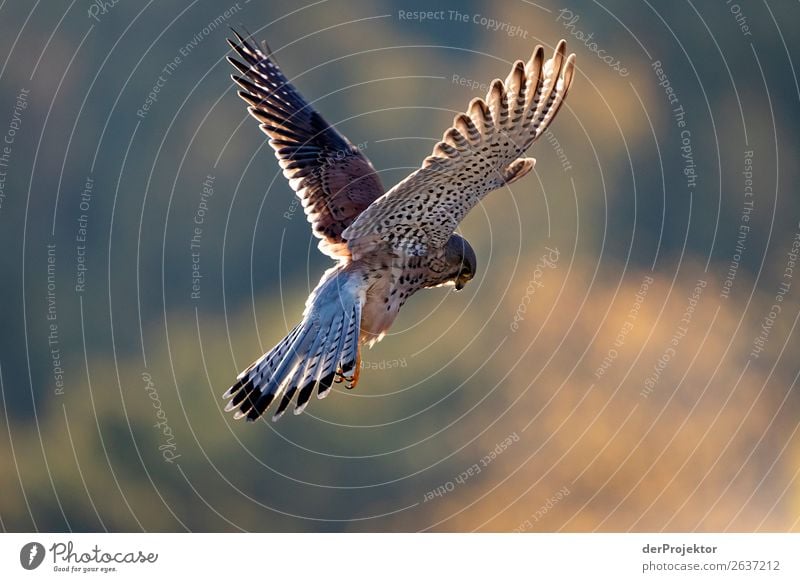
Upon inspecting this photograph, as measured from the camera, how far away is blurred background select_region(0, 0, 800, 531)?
9.57 meters

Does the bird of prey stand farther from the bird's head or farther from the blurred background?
the blurred background

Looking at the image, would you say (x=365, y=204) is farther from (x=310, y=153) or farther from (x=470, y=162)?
(x=470, y=162)

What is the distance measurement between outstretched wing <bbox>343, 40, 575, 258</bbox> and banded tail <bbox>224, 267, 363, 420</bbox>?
0.52 metres

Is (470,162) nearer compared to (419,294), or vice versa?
(470,162)

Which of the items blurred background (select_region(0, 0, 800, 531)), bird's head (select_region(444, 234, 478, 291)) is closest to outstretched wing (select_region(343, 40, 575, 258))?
bird's head (select_region(444, 234, 478, 291))

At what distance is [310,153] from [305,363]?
1716mm

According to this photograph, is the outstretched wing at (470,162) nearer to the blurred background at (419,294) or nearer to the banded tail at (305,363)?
the banded tail at (305,363)

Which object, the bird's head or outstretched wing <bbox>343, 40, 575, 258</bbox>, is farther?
the bird's head

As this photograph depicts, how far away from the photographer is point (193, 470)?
9.85 m

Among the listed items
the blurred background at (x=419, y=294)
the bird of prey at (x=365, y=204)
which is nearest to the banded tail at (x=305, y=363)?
the bird of prey at (x=365, y=204)

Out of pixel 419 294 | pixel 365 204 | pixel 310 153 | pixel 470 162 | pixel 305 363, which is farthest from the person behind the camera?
pixel 419 294

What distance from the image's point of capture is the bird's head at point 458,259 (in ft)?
22.8

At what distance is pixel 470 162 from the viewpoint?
6047 millimetres

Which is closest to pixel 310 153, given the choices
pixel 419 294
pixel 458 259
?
pixel 458 259
